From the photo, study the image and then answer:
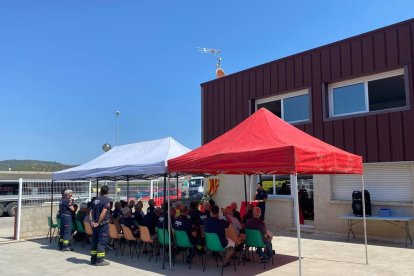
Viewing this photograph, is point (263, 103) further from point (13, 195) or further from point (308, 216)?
point (13, 195)

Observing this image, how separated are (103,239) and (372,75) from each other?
326 inches

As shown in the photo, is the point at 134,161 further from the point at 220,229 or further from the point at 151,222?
the point at 220,229

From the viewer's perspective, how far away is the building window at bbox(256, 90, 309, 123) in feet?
41.9

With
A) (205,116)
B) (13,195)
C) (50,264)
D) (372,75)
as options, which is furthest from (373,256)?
(13,195)

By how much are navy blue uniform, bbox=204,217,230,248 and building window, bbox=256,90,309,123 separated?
6.50 m

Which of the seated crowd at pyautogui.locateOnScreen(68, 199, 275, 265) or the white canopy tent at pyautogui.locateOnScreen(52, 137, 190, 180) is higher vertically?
the white canopy tent at pyautogui.locateOnScreen(52, 137, 190, 180)

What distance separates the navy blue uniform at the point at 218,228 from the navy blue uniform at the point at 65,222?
4.49 m

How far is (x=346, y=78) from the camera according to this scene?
37.8ft

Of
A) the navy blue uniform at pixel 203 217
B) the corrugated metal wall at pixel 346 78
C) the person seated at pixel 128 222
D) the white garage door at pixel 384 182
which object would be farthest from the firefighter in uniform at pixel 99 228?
the corrugated metal wall at pixel 346 78

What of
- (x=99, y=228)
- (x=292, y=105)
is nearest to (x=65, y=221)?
(x=99, y=228)

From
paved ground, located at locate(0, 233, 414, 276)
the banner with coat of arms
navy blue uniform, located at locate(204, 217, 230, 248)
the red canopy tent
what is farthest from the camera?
the banner with coat of arms

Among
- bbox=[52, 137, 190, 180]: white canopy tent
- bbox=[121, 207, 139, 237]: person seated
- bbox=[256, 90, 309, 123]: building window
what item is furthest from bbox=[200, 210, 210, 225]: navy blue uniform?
bbox=[256, 90, 309, 123]: building window

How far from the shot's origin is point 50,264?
8.24 m

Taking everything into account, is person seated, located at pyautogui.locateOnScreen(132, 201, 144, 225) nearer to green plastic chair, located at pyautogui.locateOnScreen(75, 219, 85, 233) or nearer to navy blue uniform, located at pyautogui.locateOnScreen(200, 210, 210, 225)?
navy blue uniform, located at pyautogui.locateOnScreen(200, 210, 210, 225)
